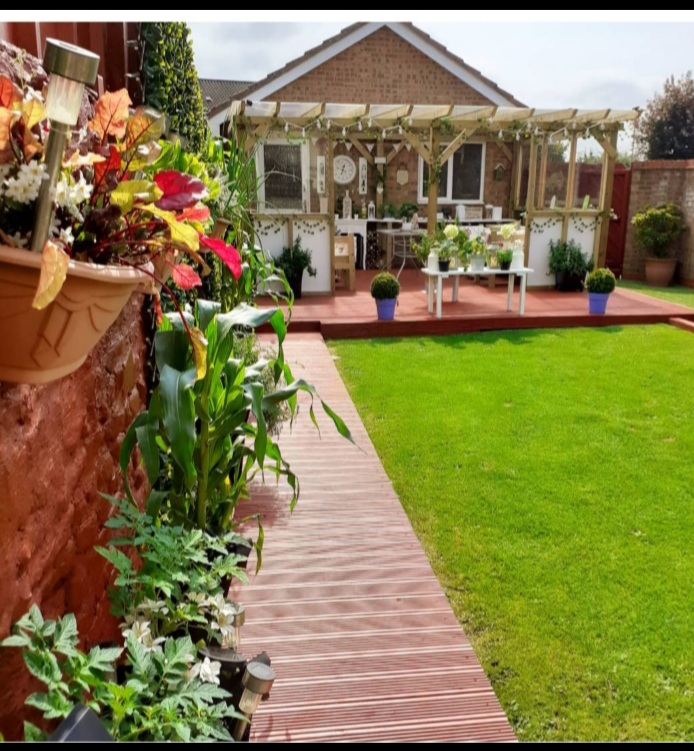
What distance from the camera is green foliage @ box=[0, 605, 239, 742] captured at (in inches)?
38.3

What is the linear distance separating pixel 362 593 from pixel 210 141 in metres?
2.44

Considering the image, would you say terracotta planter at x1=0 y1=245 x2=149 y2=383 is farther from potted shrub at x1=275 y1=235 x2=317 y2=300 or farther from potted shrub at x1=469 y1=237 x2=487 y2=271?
potted shrub at x1=275 y1=235 x2=317 y2=300

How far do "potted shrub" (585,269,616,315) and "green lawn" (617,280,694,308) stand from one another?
192cm

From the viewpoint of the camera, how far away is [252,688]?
1.60m

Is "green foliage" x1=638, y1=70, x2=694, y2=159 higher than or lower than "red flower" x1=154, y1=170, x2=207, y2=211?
higher

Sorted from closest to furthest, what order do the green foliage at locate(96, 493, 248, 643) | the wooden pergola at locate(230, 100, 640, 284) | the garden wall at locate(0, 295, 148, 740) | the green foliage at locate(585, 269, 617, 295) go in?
the garden wall at locate(0, 295, 148, 740) < the green foliage at locate(96, 493, 248, 643) < the green foliage at locate(585, 269, 617, 295) < the wooden pergola at locate(230, 100, 640, 284)

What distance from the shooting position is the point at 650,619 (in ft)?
8.60

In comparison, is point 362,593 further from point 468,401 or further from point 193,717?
point 468,401

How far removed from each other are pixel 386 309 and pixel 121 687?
6.90 meters

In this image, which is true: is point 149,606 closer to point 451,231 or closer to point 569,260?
point 451,231

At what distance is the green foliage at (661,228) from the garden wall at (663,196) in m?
0.17

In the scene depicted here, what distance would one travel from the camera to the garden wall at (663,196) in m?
11.6

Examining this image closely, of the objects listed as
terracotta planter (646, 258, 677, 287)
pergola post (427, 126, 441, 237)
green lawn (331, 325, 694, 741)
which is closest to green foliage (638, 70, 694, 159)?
terracotta planter (646, 258, 677, 287)

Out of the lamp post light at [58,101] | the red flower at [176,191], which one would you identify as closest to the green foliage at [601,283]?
the red flower at [176,191]
